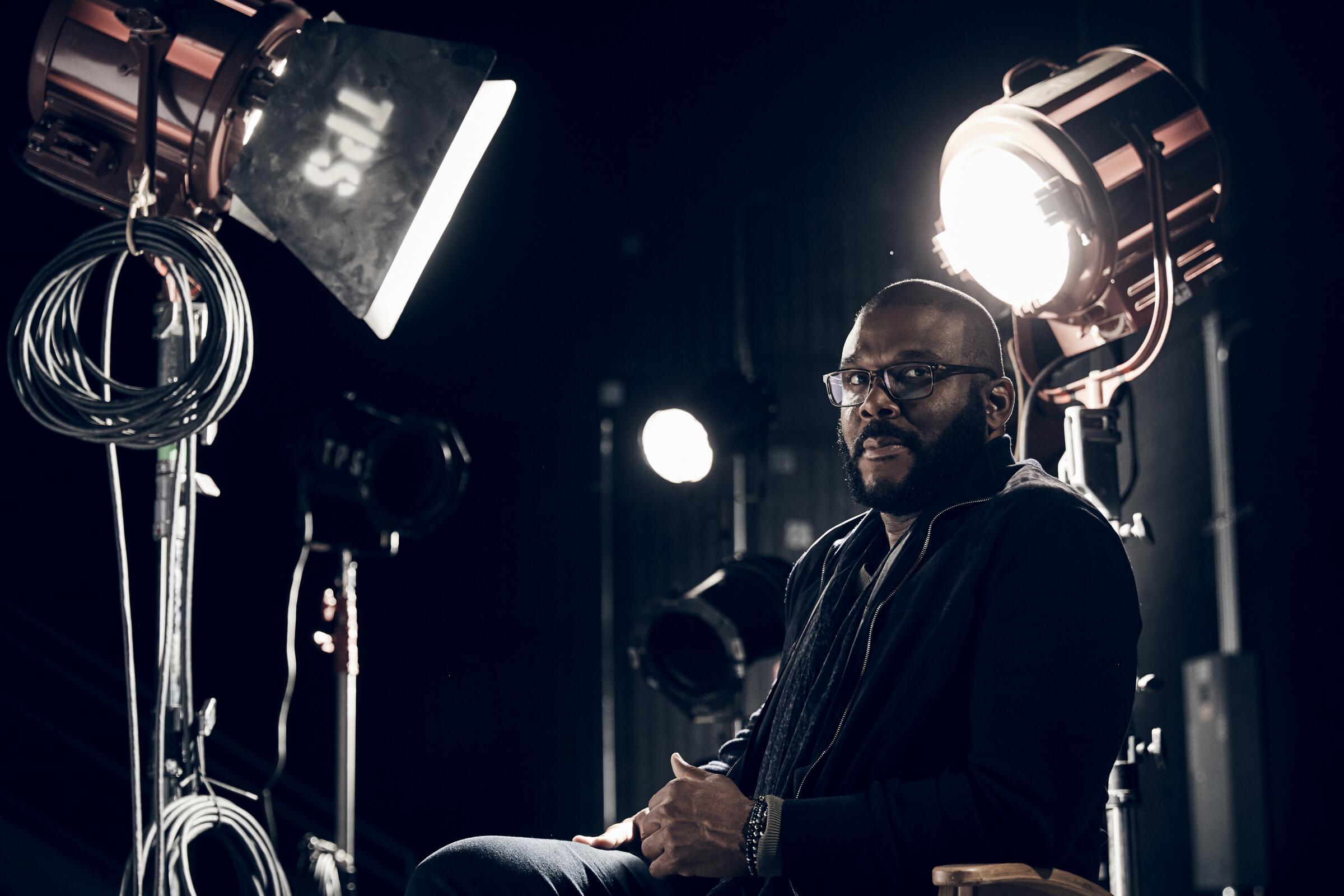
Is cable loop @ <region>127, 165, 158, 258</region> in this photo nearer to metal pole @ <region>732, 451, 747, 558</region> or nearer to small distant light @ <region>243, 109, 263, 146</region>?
small distant light @ <region>243, 109, 263, 146</region>

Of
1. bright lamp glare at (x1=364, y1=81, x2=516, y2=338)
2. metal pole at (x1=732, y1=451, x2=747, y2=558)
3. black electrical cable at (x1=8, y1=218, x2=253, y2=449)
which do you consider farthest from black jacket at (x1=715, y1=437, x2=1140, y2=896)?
metal pole at (x1=732, y1=451, x2=747, y2=558)

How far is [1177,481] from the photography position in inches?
131

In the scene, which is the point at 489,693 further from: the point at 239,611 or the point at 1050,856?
the point at 1050,856

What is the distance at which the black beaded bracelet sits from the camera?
4.61 ft

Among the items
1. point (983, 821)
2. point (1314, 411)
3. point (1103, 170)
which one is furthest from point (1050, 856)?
point (1314, 411)

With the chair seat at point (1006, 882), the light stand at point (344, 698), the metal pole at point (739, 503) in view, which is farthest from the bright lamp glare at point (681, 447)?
the chair seat at point (1006, 882)

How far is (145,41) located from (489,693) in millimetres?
2524

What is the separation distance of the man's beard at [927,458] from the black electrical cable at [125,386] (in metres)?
1.02

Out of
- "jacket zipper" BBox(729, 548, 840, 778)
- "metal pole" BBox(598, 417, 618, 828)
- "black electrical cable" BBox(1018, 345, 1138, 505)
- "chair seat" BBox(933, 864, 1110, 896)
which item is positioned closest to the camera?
"chair seat" BBox(933, 864, 1110, 896)

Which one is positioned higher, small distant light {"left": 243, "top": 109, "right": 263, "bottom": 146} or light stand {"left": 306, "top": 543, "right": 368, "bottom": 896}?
small distant light {"left": 243, "top": 109, "right": 263, "bottom": 146}

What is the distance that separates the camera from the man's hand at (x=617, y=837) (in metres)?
1.75

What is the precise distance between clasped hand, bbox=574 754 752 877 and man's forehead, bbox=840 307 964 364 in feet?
2.20

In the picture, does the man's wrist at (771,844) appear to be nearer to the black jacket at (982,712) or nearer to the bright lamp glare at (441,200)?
the black jacket at (982,712)

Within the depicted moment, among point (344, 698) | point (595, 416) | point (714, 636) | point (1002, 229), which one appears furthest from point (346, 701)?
point (1002, 229)
